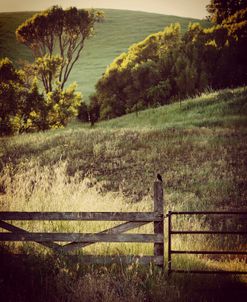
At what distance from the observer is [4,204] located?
25.9ft

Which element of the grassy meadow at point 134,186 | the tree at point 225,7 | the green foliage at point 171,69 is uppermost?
the tree at point 225,7

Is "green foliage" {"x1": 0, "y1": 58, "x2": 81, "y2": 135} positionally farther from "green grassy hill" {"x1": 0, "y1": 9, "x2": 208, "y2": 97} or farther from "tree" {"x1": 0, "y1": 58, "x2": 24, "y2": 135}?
"green grassy hill" {"x1": 0, "y1": 9, "x2": 208, "y2": 97}

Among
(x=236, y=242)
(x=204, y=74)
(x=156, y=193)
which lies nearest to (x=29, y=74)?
(x=204, y=74)

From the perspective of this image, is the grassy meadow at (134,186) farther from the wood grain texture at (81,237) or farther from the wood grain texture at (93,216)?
the wood grain texture at (93,216)

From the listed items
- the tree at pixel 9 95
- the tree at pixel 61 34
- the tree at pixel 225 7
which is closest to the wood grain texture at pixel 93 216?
the tree at pixel 225 7

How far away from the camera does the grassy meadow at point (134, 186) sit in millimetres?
4816

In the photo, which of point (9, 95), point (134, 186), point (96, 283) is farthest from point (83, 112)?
point (96, 283)

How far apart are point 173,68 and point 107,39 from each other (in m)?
3.69

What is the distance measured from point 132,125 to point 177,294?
13768mm

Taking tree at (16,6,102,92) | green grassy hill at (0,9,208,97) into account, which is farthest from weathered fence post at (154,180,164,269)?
tree at (16,6,102,92)

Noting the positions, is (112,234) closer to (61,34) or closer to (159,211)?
(159,211)

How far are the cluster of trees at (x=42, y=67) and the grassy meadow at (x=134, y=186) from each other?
176 cm

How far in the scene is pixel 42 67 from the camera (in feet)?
67.5

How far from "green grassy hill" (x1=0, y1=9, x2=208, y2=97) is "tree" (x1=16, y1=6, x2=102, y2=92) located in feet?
1.47
